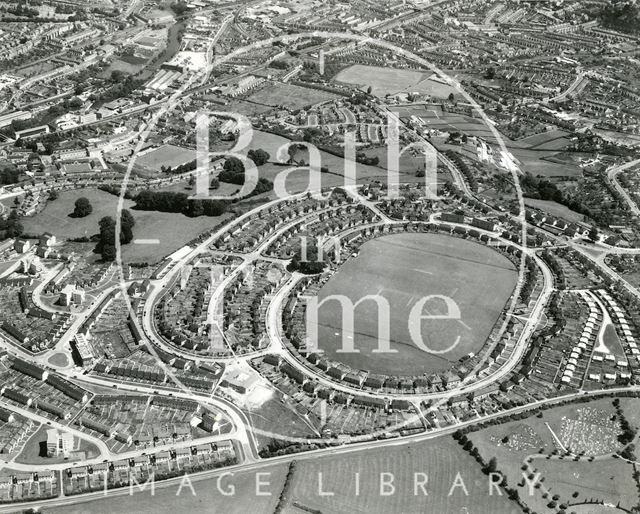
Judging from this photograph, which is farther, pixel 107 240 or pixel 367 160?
pixel 367 160

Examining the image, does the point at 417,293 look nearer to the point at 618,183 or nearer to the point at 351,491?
the point at 351,491

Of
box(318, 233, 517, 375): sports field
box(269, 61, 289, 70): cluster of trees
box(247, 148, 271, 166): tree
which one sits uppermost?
box(269, 61, 289, 70): cluster of trees

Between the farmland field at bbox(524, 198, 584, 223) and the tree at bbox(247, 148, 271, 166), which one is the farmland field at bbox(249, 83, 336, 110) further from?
the farmland field at bbox(524, 198, 584, 223)

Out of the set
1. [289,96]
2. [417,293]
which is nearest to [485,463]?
[417,293]

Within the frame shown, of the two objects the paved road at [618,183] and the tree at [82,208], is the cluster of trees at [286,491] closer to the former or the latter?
the tree at [82,208]

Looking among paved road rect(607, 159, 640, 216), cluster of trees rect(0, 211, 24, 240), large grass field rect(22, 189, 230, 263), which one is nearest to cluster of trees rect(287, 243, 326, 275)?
large grass field rect(22, 189, 230, 263)
